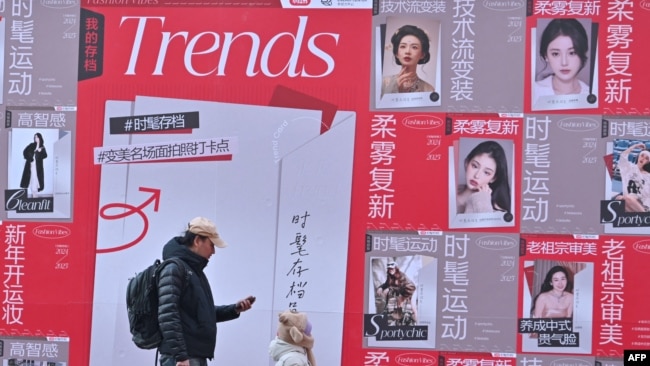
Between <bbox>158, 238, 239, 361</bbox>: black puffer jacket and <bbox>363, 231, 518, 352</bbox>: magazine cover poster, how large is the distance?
1207 millimetres

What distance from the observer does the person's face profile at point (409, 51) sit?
22.0 feet

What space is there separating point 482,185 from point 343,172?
87cm

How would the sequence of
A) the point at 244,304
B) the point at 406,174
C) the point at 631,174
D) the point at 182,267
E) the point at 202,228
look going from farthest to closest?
1. the point at 406,174
2. the point at 631,174
3. the point at 244,304
4. the point at 202,228
5. the point at 182,267

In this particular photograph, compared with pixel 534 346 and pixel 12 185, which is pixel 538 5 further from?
pixel 12 185

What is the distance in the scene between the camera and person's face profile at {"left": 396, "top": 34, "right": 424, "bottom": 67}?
6715mm

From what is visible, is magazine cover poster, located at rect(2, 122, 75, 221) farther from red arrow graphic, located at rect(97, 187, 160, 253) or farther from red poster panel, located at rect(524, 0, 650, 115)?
red poster panel, located at rect(524, 0, 650, 115)

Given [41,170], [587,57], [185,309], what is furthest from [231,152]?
[587,57]

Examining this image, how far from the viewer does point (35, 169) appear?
6.86 meters

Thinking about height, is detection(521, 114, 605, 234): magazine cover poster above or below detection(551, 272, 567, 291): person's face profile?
above

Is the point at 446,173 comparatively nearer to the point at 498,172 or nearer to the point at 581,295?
the point at 498,172

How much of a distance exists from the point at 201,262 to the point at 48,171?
5.09 feet

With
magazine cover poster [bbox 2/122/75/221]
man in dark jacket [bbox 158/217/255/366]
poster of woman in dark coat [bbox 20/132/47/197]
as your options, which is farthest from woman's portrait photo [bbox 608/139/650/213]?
poster of woman in dark coat [bbox 20/132/47/197]

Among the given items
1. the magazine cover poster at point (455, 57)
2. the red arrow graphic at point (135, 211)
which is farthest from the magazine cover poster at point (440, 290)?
the red arrow graphic at point (135, 211)

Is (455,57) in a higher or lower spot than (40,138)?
higher
